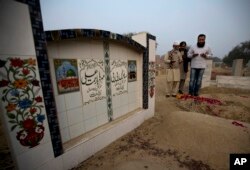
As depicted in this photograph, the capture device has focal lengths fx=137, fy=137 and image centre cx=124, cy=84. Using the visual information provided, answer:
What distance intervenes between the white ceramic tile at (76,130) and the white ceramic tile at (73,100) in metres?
0.37

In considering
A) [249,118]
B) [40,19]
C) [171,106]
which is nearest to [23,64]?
[40,19]

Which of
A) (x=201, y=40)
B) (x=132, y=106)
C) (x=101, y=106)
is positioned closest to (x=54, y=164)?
(x=101, y=106)

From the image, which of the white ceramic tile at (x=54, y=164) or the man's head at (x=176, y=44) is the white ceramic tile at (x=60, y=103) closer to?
the white ceramic tile at (x=54, y=164)

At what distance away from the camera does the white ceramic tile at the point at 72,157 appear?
84.7 inches

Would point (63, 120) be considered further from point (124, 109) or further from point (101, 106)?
point (124, 109)

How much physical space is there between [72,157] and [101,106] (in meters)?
1.04

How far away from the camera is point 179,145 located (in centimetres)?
287

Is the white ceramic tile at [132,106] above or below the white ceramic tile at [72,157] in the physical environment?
above

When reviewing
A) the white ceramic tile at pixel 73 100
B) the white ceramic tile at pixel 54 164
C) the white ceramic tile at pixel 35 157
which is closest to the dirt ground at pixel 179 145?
the white ceramic tile at pixel 54 164

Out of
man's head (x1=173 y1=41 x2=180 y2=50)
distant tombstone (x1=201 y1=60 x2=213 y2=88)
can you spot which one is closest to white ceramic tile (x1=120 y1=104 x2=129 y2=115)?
man's head (x1=173 y1=41 x2=180 y2=50)

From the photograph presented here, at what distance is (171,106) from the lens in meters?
4.99

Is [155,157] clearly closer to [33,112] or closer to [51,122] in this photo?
[51,122]

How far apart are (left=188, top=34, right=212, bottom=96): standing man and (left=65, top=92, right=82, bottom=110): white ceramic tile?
4.66 meters

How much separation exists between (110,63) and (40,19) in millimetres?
1521
